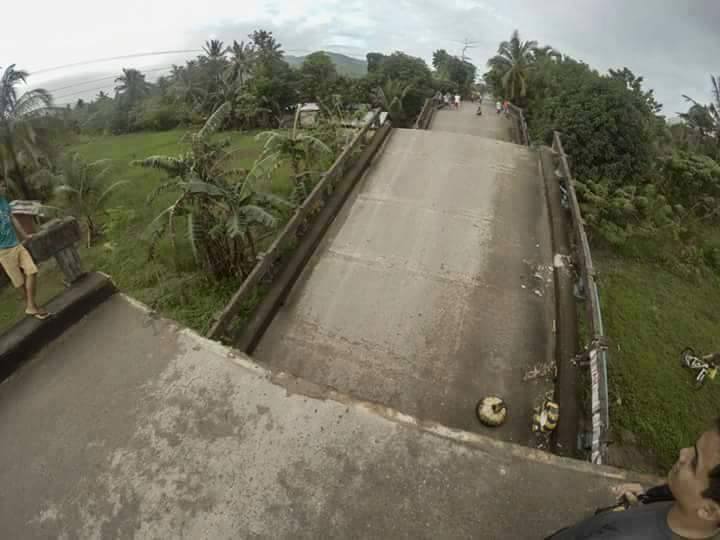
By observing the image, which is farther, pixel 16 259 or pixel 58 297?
pixel 58 297

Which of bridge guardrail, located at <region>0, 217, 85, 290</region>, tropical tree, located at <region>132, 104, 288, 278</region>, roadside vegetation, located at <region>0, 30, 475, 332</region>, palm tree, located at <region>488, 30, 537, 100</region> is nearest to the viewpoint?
bridge guardrail, located at <region>0, 217, 85, 290</region>

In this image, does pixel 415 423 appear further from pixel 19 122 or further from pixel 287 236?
pixel 19 122

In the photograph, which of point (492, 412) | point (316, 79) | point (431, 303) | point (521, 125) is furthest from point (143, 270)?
point (316, 79)

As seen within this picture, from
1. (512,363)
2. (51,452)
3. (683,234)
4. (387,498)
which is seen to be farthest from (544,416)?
(683,234)

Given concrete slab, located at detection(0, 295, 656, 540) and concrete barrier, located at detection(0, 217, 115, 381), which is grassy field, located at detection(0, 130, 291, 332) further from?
concrete slab, located at detection(0, 295, 656, 540)

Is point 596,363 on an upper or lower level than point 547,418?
upper

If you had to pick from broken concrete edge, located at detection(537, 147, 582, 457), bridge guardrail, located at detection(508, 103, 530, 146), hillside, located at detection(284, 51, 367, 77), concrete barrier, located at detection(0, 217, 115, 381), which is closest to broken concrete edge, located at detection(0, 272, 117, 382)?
concrete barrier, located at detection(0, 217, 115, 381)

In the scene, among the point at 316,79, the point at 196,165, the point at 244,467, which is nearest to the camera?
the point at 244,467
